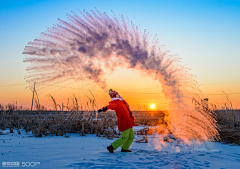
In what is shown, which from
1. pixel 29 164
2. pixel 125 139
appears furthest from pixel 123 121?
pixel 29 164

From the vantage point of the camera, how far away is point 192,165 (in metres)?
3.94

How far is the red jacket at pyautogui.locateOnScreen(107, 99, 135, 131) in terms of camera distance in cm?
558

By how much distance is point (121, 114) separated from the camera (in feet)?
18.7

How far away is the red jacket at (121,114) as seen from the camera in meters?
5.58

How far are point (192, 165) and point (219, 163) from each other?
85 centimetres

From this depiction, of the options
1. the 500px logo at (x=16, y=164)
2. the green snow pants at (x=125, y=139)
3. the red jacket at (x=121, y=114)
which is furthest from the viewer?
the red jacket at (x=121, y=114)

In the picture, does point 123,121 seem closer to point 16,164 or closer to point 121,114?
point 121,114

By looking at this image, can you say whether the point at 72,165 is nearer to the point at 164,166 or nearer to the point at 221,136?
the point at 164,166

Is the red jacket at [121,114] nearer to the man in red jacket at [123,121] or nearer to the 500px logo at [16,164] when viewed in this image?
the man in red jacket at [123,121]

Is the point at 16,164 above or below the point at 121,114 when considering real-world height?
below

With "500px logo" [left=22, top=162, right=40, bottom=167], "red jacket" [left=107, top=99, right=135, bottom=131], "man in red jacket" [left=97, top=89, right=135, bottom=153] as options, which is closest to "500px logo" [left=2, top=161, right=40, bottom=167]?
"500px logo" [left=22, top=162, right=40, bottom=167]

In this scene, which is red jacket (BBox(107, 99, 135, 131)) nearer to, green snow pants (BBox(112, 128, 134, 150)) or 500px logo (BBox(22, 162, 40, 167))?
green snow pants (BBox(112, 128, 134, 150))

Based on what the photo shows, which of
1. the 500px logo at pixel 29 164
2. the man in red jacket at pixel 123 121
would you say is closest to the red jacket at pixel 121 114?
the man in red jacket at pixel 123 121

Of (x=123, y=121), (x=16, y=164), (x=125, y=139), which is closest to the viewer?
(x=16, y=164)
